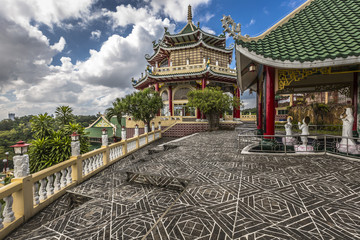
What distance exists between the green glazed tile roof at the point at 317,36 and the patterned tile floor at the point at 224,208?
135 inches

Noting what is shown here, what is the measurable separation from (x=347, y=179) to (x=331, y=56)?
10.8 feet

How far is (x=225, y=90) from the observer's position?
23.3 m

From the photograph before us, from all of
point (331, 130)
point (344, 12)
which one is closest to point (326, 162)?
point (344, 12)

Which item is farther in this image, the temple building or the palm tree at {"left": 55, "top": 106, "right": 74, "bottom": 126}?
the palm tree at {"left": 55, "top": 106, "right": 74, "bottom": 126}

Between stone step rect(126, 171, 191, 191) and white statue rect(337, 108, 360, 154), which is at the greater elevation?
white statue rect(337, 108, 360, 154)

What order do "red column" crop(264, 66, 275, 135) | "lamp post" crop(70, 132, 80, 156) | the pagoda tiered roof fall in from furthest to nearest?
1. the pagoda tiered roof
2. "red column" crop(264, 66, 275, 135)
3. "lamp post" crop(70, 132, 80, 156)

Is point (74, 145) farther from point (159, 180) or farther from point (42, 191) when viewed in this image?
point (159, 180)

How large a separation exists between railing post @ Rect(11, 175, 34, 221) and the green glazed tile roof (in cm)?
721

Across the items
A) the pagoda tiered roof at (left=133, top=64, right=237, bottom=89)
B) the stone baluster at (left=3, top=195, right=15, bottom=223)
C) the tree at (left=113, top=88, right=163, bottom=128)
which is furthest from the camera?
the pagoda tiered roof at (left=133, top=64, right=237, bottom=89)

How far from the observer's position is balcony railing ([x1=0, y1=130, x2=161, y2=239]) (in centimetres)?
307

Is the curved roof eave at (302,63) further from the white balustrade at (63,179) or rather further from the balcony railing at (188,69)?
the balcony railing at (188,69)

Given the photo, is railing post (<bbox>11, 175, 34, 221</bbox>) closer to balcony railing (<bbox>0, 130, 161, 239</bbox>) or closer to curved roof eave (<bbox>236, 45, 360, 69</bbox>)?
balcony railing (<bbox>0, 130, 161, 239</bbox>)

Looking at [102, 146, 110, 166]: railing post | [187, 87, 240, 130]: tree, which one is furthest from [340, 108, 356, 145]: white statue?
[187, 87, 240, 130]: tree

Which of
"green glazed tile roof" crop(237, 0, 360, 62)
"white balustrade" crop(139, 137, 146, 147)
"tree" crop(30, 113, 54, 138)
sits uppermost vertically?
"green glazed tile roof" crop(237, 0, 360, 62)
